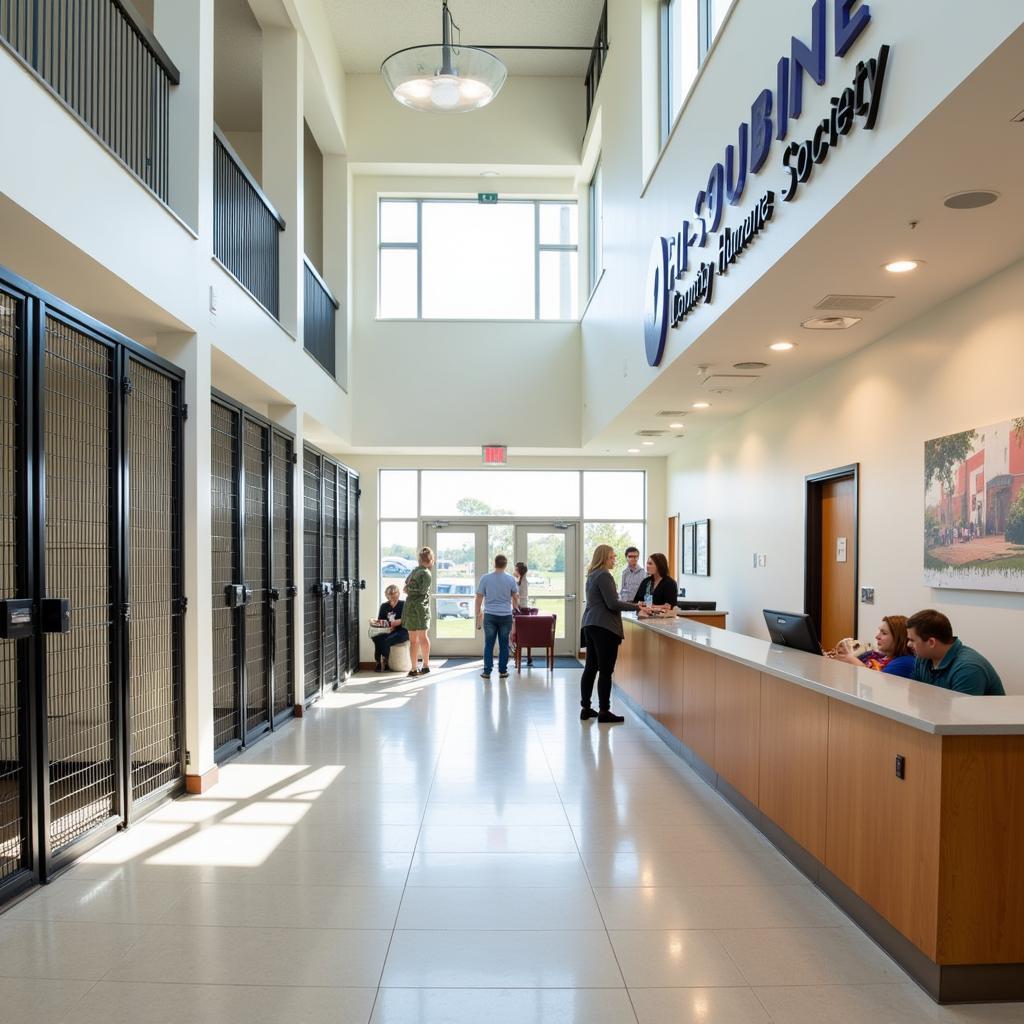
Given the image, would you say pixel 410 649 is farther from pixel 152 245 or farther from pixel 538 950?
pixel 538 950

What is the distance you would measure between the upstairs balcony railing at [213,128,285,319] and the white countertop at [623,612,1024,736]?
4431 millimetres

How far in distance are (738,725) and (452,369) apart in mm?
8435

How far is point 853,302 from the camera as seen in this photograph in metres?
5.39

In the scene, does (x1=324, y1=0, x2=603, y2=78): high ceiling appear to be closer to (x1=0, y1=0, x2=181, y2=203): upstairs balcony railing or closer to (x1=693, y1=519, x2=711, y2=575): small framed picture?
(x1=0, y1=0, x2=181, y2=203): upstairs balcony railing

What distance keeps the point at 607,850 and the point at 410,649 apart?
8.05 meters

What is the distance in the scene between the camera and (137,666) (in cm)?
517

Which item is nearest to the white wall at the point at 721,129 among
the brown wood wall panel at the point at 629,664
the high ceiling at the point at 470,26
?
the high ceiling at the point at 470,26

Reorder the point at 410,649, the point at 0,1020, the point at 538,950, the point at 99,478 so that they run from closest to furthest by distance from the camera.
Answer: the point at 0,1020, the point at 538,950, the point at 99,478, the point at 410,649

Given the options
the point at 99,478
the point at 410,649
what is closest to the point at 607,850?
the point at 99,478

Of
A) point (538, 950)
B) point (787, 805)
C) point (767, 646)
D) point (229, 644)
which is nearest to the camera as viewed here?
point (538, 950)

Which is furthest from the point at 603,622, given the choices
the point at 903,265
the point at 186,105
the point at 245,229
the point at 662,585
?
the point at 186,105

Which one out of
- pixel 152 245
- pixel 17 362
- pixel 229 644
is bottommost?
pixel 229 644

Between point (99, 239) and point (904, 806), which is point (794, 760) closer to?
point (904, 806)

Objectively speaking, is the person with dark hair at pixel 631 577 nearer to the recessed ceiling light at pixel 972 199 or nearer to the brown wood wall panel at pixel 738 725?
the brown wood wall panel at pixel 738 725
